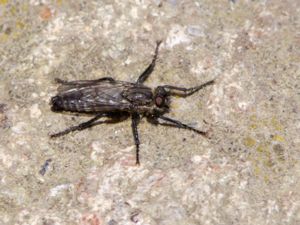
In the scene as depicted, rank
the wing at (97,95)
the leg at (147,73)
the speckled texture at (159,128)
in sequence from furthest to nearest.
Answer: the leg at (147,73)
the wing at (97,95)
the speckled texture at (159,128)

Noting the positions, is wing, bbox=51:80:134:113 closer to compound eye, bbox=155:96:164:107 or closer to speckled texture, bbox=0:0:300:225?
speckled texture, bbox=0:0:300:225

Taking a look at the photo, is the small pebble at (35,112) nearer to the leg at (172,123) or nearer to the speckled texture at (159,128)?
the speckled texture at (159,128)

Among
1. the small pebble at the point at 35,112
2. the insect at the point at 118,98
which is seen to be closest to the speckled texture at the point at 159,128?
the small pebble at the point at 35,112

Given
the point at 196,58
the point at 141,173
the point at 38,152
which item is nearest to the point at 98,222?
the point at 141,173

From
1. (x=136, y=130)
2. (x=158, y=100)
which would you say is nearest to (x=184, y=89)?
(x=158, y=100)

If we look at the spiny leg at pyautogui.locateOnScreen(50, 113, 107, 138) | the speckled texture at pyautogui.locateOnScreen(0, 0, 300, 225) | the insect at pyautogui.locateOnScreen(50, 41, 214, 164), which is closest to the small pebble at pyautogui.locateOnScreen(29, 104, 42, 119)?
the speckled texture at pyautogui.locateOnScreen(0, 0, 300, 225)

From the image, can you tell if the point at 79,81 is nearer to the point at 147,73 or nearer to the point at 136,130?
the point at 147,73
